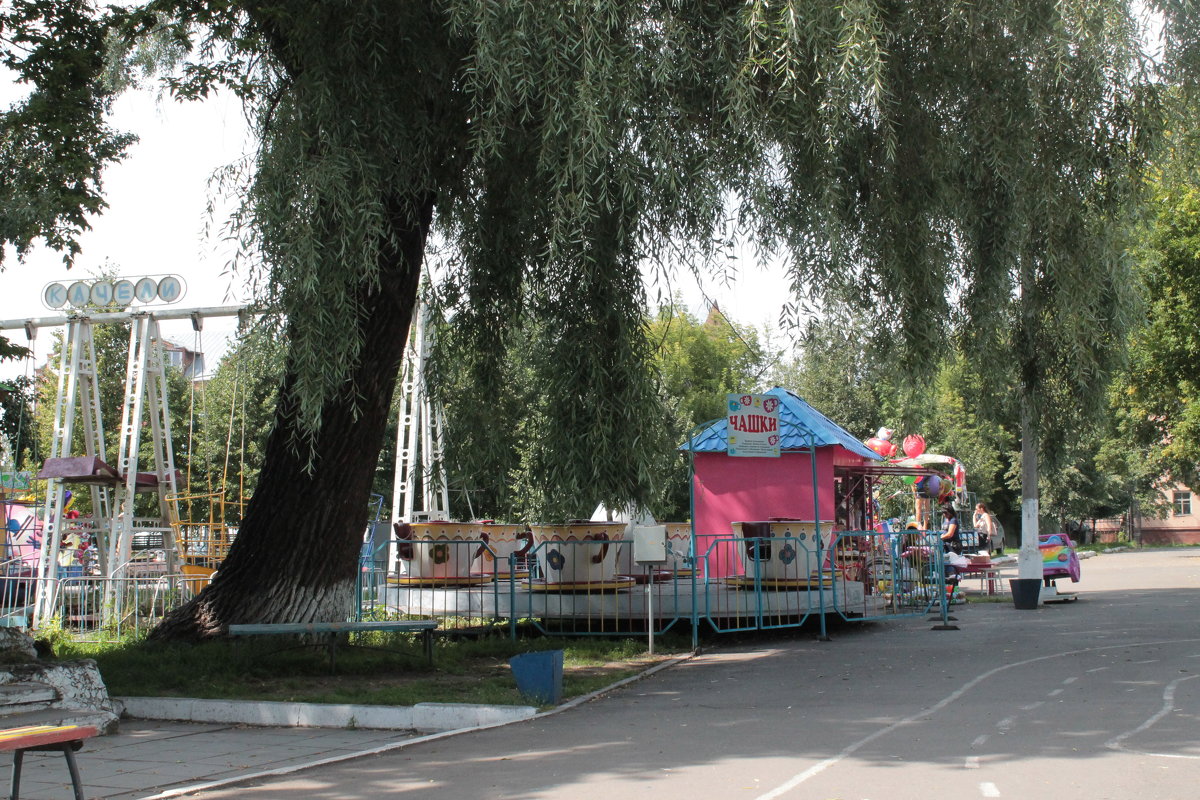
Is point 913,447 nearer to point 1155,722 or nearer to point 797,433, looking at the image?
point 797,433

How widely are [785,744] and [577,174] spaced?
4.59 metres

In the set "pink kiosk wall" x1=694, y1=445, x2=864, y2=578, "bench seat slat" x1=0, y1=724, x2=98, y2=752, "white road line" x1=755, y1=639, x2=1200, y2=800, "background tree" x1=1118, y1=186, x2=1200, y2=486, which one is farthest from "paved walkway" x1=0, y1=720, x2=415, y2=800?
"background tree" x1=1118, y1=186, x2=1200, y2=486

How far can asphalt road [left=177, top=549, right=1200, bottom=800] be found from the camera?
20.9 feet

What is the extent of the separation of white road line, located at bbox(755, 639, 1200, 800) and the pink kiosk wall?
769 cm

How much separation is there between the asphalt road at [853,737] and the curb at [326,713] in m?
0.38

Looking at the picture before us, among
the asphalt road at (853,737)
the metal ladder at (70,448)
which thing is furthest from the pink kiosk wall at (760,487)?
the metal ladder at (70,448)

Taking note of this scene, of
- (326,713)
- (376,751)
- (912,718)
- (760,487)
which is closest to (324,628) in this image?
(326,713)

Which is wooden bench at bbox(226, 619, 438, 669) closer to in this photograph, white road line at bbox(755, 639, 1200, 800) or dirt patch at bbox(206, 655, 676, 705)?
dirt patch at bbox(206, 655, 676, 705)

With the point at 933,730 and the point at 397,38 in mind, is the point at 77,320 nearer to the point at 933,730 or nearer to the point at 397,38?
the point at 397,38

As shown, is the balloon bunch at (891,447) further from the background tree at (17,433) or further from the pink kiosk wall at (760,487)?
the background tree at (17,433)

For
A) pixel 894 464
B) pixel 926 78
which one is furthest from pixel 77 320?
pixel 894 464

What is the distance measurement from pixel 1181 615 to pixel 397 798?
14.5 metres

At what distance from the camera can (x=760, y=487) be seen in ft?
68.6

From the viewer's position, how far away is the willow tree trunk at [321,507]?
1124cm
